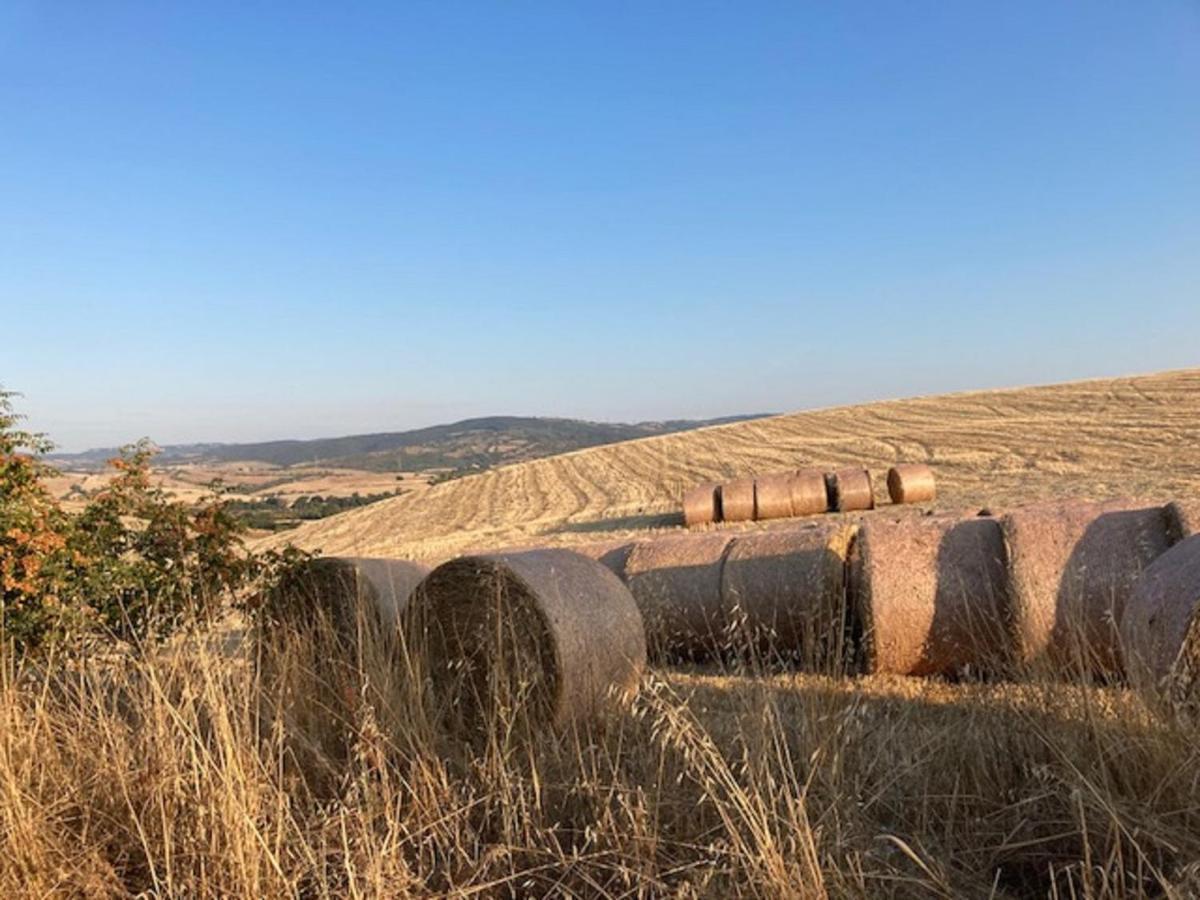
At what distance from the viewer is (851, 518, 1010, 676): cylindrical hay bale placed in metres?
6.94

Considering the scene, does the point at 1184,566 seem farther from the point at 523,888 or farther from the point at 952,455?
the point at 952,455

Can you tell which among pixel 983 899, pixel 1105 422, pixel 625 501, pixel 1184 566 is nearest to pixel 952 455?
pixel 1105 422

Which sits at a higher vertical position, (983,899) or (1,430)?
(1,430)

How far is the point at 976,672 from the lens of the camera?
713cm

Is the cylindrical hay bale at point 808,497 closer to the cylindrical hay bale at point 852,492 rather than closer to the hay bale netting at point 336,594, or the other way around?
the cylindrical hay bale at point 852,492

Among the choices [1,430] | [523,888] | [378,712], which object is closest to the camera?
[523,888]

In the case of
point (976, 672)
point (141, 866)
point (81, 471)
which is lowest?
point (976, 672)

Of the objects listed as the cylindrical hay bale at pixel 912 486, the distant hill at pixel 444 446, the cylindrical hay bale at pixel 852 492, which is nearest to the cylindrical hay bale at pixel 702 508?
the cylindrical hay bale at pixel 852 492

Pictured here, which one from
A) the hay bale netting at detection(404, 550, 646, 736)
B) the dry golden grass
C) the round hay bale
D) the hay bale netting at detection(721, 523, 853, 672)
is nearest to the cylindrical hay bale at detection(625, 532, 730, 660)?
the hay bale netting at detection(721, 523, 853, 672)

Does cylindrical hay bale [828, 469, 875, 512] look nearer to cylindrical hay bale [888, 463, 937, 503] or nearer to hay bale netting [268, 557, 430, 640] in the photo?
cylindrical hay bale [888, 463, 937, 503]

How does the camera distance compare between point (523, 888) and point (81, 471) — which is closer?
point (523, 888)

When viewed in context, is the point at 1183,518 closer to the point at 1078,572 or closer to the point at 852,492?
the point at 1078,572

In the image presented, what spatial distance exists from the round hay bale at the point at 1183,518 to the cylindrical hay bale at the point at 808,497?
12.4m

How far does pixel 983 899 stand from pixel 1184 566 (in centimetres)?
218
